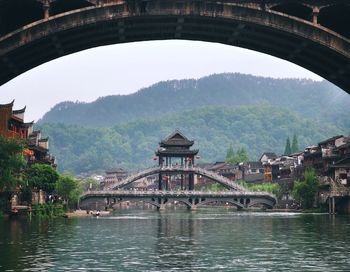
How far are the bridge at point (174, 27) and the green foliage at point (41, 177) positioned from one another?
68871 mm

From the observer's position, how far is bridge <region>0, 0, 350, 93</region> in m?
24.5

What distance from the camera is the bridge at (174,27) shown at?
24.5 m

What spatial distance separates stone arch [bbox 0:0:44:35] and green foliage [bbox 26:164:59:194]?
68907 mm

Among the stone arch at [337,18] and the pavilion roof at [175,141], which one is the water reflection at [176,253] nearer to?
the stone arch at [337,18]

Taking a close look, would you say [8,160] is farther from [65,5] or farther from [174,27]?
[174,27]

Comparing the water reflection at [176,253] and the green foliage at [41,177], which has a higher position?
the green foliage at [41,177]

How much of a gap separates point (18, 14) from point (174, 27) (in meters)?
6.46

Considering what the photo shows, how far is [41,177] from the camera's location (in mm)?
96062

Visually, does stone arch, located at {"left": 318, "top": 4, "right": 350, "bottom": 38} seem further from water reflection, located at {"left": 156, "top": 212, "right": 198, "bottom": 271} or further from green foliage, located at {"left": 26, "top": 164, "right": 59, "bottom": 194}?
green foliage, located at {"left": 26, "top": 164, "right": 59, "bottom": 194}

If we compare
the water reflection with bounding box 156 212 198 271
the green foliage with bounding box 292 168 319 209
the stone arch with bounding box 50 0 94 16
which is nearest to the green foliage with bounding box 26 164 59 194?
the water reflection with bounding box 156 212 198 271

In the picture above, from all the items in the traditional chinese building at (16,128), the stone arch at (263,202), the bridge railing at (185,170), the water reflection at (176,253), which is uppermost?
the traditional chinese building at (16,128)

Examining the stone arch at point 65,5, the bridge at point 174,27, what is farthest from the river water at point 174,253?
the stone arch at point 65,5

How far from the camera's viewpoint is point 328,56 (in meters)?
26.9

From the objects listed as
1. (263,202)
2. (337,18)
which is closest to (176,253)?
(337,18)
